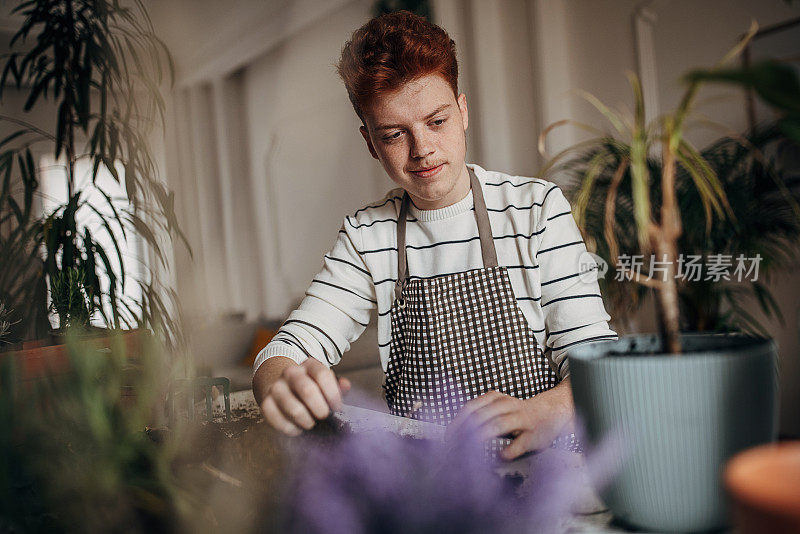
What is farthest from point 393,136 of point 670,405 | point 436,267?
point 670,405

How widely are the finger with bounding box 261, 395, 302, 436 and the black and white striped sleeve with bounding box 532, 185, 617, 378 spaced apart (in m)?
0.47

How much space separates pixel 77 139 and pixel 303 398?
956 millimetres

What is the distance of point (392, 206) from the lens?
1.37 metres

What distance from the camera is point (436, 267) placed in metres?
1.31

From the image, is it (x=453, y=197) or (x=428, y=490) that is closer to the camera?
(x=428, y=490)

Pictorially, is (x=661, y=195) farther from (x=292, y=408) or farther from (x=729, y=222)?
(x=729, y=222)

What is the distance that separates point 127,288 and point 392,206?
0.67 m

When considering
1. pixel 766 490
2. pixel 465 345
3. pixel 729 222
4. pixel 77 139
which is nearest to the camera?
pixel 766 490

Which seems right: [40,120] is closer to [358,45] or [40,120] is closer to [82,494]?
[358,45]

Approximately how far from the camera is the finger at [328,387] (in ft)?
2.18

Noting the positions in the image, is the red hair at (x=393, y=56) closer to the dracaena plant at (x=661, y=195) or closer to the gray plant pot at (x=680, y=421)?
the dracaena plant at (x=661, y=195)

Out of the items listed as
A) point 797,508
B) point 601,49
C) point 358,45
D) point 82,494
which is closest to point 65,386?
point 82,494

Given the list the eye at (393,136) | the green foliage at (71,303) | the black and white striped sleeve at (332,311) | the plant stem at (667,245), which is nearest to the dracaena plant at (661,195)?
the plant stem at (667,245)

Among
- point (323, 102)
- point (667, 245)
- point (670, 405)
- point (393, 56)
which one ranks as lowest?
point (670, 405)
